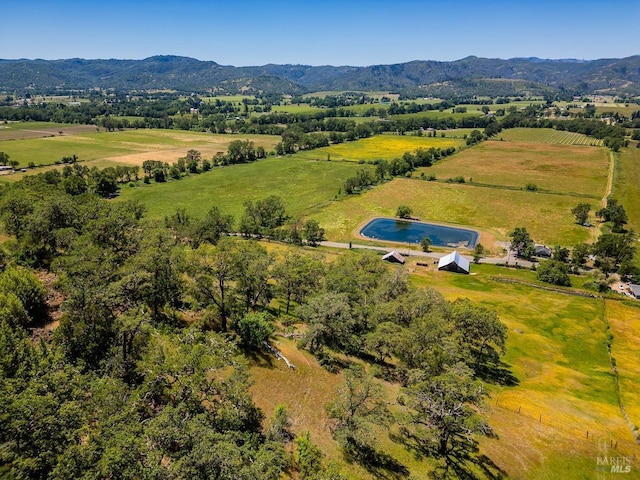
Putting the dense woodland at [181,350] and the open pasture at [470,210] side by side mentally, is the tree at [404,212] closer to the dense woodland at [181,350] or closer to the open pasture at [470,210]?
the open pasture at [470,210]

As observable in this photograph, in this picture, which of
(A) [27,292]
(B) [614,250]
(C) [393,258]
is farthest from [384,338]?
(B) [614,250]

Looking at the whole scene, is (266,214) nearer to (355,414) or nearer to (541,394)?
(541,394)

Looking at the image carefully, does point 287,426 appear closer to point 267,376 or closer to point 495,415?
point 267,376

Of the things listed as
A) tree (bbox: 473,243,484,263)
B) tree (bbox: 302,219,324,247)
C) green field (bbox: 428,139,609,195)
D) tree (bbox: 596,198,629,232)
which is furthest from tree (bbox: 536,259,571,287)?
green field (bbox: 428,139,609,195)

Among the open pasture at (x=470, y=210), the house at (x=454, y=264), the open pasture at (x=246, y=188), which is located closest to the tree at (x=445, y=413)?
the house at (x=454, y=264)

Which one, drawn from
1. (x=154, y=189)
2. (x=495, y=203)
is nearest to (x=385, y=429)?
(x=495, y=203)
